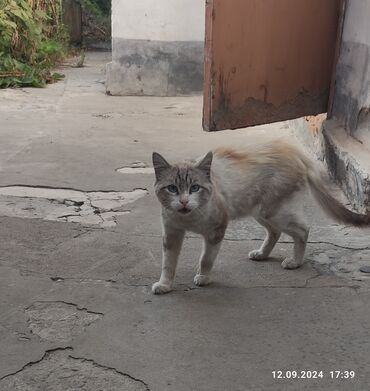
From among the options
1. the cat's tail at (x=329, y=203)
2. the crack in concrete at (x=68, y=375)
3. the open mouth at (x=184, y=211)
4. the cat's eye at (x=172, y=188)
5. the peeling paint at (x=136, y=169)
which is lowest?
the peeling paint at (x=136, y=169)

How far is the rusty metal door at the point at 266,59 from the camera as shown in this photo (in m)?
4.77

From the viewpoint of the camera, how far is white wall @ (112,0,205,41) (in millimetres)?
9156

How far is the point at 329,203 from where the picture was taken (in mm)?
3531

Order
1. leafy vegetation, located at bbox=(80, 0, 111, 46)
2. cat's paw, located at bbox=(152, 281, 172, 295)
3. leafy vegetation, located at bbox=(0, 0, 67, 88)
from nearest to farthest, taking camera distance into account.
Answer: cat's paw, located at bbox=(152, 281, 172, 295)
leafy vegetation, located at bbox=(0, 0, 67, 88)
leafy vegetation, located at bbox=(80, 0, 111, 46)

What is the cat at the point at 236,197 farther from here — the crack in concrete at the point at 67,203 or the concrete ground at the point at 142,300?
the crack in concrete at the point at 67,203

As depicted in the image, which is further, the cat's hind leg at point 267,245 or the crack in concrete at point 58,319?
the cat's hind leg at point 267,245

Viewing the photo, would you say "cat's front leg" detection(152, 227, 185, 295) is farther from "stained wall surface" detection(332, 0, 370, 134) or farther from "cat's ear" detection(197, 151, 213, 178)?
"stained wall surface" detection(332, 0, 370, 134)

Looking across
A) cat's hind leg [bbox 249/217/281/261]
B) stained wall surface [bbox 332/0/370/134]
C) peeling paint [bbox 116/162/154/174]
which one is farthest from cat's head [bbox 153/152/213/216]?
peeling paint [bbox 116/162/154/174]

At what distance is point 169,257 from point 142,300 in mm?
287

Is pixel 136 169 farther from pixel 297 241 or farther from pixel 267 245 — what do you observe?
pixel 297 241

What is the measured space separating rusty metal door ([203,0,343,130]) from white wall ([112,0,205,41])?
443cm

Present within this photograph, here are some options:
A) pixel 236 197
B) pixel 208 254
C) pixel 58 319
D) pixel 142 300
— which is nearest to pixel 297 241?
pixel 236 197

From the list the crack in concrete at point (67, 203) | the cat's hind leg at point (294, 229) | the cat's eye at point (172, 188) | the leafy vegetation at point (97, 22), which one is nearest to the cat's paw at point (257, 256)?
the cat's hind leg at point (294, 229)

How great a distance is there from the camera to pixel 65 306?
3.05 meters
